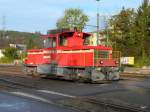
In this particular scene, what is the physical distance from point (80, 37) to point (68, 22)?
59.2 m

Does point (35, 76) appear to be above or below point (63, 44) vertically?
below

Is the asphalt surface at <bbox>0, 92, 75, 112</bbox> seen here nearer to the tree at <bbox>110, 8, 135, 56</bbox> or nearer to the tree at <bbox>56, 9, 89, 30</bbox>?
the tree at <bbox>110, 8, 135, 56</bbox>

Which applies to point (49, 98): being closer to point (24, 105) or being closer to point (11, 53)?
point (24, 105)

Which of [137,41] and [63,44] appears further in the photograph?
[137,41]

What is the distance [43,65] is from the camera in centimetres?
2667

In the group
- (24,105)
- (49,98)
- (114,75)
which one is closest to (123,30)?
(114,75)

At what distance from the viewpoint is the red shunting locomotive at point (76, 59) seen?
77.1ft

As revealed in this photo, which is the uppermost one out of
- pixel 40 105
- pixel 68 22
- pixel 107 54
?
pixel 68 22

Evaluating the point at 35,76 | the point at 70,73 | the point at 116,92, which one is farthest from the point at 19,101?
the point at 35,76

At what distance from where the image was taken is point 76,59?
79.6 feet

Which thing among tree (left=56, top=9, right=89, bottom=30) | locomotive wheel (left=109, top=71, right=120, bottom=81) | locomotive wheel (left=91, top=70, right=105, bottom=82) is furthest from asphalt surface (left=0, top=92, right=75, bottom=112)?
tree (left=56, top=9, right=89, bottom=30)

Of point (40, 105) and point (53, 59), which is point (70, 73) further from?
point (40, 105)

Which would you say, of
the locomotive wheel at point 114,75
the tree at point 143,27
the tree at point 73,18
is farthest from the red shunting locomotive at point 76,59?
the tree at point 73,18

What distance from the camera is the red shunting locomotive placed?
925 inches
